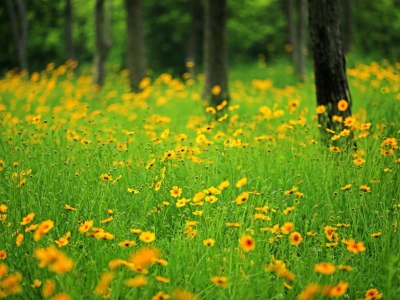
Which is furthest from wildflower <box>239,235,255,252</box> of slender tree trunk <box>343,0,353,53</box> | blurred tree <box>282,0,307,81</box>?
slender tree trunk <box>343,0,353,53</box>

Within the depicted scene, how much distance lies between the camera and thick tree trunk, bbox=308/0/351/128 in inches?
209

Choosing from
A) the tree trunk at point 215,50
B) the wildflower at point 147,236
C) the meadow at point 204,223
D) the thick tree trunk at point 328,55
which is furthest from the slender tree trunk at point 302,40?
the wildflower at point 147,236

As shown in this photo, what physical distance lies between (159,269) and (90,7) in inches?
760

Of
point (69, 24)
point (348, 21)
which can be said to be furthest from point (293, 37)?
point (69, 24)

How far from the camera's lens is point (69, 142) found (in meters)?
5.31

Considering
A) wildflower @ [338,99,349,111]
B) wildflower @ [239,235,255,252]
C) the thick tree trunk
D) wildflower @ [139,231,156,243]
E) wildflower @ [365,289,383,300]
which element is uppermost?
the thick tree trunk

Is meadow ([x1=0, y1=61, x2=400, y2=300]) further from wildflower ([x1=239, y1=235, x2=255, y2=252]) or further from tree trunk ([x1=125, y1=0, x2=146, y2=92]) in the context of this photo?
tree trunk ([x1=125, y1=0, x2=146, y2=92])

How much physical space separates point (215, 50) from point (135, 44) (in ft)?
11.7

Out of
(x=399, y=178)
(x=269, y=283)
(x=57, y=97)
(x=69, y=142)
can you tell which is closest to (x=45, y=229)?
(x=269, y=283)

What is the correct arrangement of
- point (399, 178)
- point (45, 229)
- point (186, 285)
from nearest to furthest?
point (45, 229)
point (186, 285)
point (399, 178)

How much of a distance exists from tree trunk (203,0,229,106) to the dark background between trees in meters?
8.39

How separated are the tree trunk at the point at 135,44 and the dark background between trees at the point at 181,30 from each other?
5.56 metres

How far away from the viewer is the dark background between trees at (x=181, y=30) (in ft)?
61.2

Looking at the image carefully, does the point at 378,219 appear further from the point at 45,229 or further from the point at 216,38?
the point at 216,38
